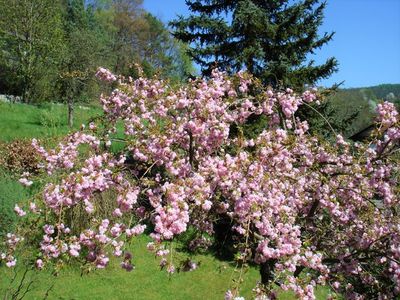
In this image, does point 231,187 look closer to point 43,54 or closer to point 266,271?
point 266,271

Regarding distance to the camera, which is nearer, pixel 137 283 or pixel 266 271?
pixel 266 271

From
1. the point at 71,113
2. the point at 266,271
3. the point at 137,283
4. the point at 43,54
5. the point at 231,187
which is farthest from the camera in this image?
the point at 43,54

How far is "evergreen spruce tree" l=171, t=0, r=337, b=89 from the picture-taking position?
35.6 feet

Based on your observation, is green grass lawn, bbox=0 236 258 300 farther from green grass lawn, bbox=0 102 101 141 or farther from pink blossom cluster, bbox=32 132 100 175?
green grass lawn, bbox=0 102 101 141

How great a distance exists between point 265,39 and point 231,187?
8486 mm

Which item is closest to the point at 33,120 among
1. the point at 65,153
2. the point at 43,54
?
the point at 43,54

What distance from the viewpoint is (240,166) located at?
3689 mm

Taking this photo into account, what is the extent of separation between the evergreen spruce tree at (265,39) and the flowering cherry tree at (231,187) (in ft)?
19.3

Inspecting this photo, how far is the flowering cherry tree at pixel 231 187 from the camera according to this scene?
3.42 m

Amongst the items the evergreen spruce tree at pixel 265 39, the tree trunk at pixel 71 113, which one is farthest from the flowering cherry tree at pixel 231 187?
the tree trunk at pixel 71 113

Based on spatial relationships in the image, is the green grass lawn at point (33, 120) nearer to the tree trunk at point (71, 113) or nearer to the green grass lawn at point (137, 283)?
the tree trunk at point (71, 113)

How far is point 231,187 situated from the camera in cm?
360

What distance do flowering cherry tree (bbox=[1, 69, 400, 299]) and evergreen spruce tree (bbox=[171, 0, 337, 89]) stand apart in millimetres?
5892

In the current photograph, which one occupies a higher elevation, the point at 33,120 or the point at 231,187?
the point at 33,120
